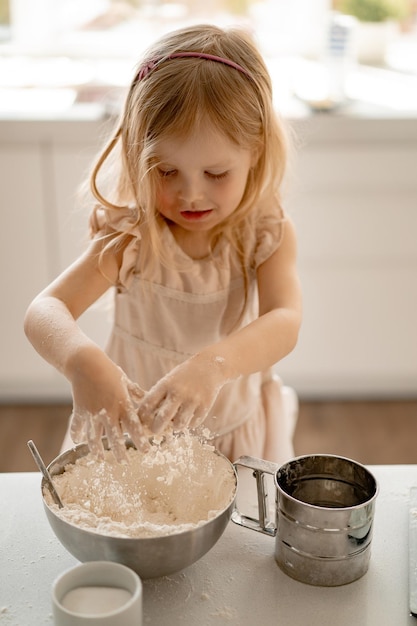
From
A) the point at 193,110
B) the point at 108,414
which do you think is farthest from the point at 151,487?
the point at 193,110

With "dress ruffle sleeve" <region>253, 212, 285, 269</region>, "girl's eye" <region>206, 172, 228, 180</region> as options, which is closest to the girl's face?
"girl's eye" <region>206, 172, 228, 180</region>

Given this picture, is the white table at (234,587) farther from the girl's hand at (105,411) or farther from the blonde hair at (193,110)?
the blonde hair at (193,110)

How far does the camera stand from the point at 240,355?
104 cm

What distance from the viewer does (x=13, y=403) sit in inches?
111

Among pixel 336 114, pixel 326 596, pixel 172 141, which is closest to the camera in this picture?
pixel 326 596

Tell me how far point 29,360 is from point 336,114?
127 cm

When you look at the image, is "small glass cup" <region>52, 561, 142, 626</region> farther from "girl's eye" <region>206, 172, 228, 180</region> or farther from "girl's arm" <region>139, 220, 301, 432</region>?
"girl's eye" <region>206, 172, 228, 180</region>

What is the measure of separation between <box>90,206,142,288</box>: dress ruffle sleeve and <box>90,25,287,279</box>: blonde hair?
1 centimetres

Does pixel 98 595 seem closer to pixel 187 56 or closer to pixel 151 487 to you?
pixel 151 487

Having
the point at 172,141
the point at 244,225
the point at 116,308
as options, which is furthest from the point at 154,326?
the point at 172,141

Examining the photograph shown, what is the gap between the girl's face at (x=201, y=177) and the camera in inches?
42.8

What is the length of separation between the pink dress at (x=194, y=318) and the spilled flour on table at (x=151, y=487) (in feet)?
0.95

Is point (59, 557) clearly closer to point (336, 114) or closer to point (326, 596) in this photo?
point (326, 596)

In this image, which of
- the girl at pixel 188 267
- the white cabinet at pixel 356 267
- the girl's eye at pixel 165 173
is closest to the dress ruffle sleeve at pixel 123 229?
the girl at pixel 188 267
